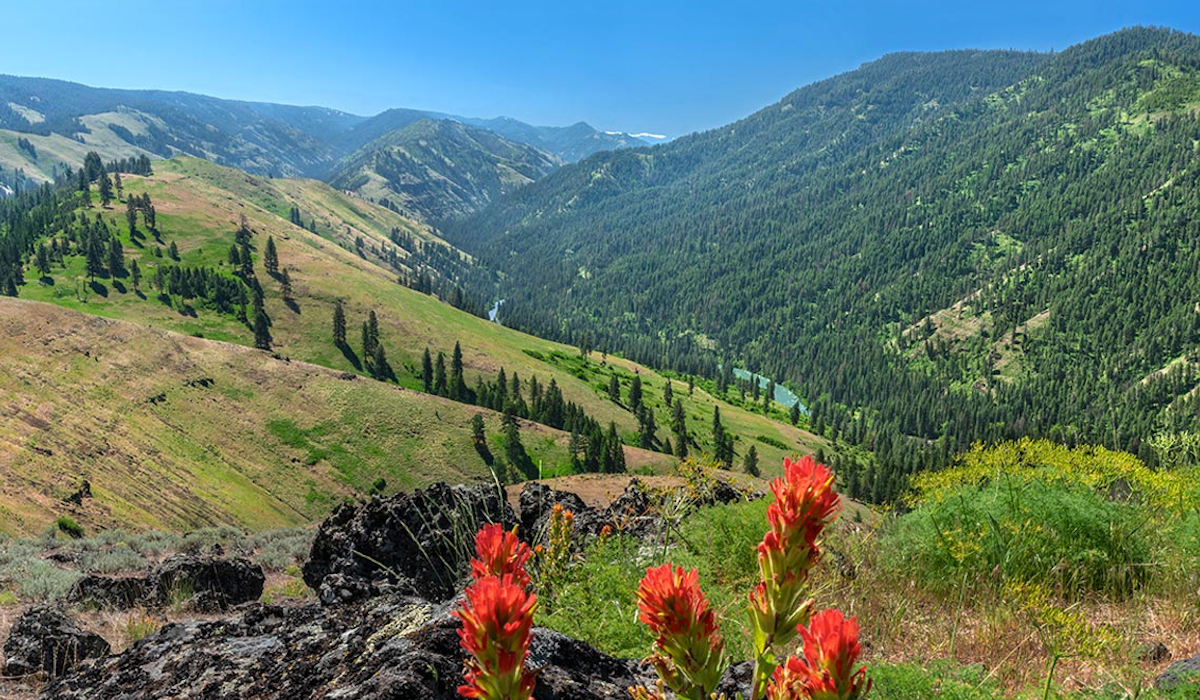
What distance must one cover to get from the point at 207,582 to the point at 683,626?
13.7 metres

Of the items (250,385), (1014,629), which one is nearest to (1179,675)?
(1014,629)

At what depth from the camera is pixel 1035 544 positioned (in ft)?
25.5

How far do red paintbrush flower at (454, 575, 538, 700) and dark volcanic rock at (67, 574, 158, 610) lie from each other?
43.5 ft

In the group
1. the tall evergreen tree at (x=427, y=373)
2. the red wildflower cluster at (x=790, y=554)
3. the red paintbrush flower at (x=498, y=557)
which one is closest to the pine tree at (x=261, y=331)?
the tall evergreen tree at (x=427, y=373)

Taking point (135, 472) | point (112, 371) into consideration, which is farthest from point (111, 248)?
point (135, 472)

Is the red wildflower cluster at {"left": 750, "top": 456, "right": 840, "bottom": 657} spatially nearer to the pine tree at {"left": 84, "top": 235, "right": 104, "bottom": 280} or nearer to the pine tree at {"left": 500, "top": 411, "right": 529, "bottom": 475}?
the pine tree at {"left": 500, "top": 411, "right": 529, "bottom": 475}

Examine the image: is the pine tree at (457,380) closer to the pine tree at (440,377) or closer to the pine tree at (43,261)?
the pine tree at (440,377)

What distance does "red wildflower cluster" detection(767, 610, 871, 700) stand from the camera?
57.7 inches

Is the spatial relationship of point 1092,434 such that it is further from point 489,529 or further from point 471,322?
point 489,529

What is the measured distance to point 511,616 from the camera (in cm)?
148

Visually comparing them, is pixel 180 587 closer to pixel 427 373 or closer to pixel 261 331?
pixel 427 373

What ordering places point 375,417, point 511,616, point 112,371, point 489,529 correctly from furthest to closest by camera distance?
1. point 375,417
2. point 112,371
3. point 489,529
4. point 511,616

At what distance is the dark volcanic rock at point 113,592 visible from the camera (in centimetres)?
1101

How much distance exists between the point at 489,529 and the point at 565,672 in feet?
6.92
